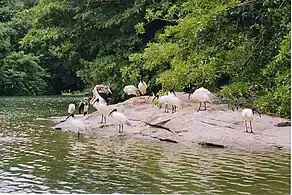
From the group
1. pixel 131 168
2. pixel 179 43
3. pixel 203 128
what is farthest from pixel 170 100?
pixel 131 168

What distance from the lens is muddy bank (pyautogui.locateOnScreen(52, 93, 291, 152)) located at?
33.5 feet

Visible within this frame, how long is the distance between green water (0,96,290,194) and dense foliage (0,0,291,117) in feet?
8.04

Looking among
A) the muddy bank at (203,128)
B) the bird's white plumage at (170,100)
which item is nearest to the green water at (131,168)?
the muddy bank at (203,128)

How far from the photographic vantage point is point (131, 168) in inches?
322

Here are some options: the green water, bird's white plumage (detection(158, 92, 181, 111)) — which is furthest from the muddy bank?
the green water

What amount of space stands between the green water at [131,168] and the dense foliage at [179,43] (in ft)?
8.04

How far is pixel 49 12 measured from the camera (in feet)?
70.0

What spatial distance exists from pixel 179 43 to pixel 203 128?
3484mm

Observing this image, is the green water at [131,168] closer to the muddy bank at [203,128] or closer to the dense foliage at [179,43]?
the muddy bank at [203,128]

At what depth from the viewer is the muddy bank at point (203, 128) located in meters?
10.2

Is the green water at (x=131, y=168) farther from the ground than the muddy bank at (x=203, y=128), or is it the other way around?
the muddy bank at (x=203, y=128)

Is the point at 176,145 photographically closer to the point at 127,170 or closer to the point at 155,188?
the point at 127,170

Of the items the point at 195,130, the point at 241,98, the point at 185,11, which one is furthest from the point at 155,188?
the point at 185,11

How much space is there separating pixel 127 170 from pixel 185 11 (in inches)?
285
